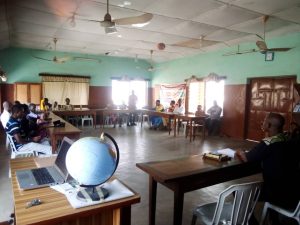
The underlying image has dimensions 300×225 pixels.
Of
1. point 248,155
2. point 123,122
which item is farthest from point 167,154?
point 123,122

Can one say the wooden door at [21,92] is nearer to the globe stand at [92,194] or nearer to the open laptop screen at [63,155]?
the open laptop screen at [63,155]

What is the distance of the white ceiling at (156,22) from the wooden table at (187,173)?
10.1ft

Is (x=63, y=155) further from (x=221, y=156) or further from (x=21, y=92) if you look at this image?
(x=21, y=92)

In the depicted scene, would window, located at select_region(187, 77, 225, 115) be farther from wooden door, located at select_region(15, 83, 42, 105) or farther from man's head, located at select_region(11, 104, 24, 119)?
man's head, located at select_region(11, 104, 24, 119)

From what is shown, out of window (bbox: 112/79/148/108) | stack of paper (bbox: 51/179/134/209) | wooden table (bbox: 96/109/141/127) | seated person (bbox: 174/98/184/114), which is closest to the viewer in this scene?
stack of paper (bbox: 51/179/134/209)

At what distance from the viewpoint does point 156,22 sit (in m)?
5.46

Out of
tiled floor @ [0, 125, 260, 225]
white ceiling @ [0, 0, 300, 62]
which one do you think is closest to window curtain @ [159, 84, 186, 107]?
white ceiling @ [0, 0, 300, 62]

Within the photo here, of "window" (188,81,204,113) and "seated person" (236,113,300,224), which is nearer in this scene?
"seated person" (236,113,300,224)

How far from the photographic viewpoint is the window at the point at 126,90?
11492mm

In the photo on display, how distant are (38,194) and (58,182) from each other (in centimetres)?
17

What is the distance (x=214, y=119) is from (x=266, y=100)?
182cm

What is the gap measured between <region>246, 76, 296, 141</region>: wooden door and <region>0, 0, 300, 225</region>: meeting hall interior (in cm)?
3

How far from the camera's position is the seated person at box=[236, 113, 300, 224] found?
2.03 meters

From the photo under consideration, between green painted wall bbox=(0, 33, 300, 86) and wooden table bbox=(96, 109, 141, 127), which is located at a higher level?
green painted wall bbox=(0, 33, 300, 86)
